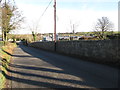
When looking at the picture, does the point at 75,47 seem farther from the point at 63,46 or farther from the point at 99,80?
the point at 99,80

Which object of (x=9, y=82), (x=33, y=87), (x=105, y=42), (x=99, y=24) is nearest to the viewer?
(x=33, y=87)

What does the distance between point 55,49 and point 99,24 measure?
83.9 ft

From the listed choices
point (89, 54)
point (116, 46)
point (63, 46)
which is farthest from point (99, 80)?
point (63, 46)

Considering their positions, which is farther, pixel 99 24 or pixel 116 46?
pixel 99 24

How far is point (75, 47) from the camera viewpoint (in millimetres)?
16344

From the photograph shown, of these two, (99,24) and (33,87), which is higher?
(99,24)

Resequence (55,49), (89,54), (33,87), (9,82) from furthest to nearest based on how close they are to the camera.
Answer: (55,49) < (89,54) < (9,82) < (33,87)

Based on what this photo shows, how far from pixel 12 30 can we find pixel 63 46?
76.8ft

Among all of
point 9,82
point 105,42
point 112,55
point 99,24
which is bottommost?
point 9,82

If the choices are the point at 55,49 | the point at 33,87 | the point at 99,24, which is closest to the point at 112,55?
the point at 33,87

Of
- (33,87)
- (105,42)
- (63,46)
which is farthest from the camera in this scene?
(63,46)

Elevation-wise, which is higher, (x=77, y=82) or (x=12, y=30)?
(x=12, y=30)

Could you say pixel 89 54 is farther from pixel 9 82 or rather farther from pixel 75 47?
pixel 9 82

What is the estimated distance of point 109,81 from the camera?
239 inches
